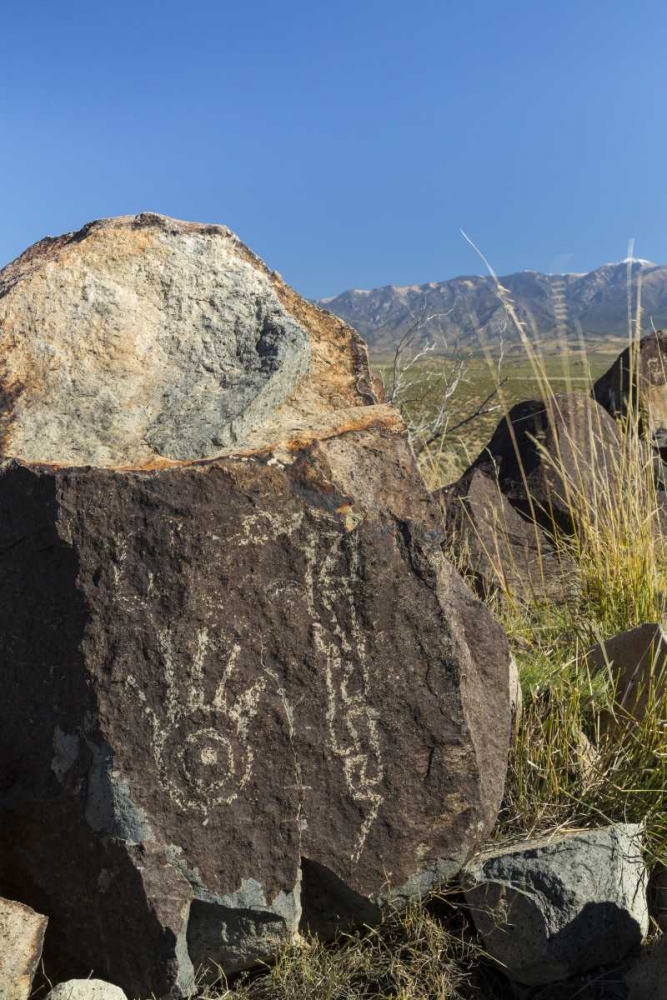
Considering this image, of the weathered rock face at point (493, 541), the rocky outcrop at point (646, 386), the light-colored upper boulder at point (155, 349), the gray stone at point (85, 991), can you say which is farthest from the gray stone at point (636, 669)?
the rocky outcrop at point (646, 386)

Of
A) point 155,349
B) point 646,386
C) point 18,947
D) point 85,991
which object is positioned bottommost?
point 85,991

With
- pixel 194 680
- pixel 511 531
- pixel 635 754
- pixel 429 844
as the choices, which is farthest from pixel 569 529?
pixel 194 680

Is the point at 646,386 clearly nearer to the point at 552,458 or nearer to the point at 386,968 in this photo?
the point at 552,458

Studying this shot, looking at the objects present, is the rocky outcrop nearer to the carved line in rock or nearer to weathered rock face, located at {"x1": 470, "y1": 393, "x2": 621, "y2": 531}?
weathered rock face, located at {"x1": 470, "y1": 393, "x2": 621, "y2": 531}

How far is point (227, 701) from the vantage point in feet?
7.61

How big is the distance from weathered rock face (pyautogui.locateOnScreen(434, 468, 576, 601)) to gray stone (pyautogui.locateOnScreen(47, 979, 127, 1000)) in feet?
8.46

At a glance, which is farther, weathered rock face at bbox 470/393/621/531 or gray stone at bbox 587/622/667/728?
weathered rock face at bbox 470/393/621/531

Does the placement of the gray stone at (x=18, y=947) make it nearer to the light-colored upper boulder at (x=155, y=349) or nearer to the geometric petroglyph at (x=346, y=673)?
the geometric petroglyph at (x=346, y=673)

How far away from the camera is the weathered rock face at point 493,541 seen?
14.9 ft

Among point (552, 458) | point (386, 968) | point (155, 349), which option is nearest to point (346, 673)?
point (386, 968)

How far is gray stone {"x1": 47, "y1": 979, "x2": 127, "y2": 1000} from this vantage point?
2154 millimetres

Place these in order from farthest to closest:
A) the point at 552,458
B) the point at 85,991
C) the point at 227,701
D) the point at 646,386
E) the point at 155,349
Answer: the point at 646,386 → the point at 552,458 → the point at 155,349 → the point at 227,701 → the point at 85,991

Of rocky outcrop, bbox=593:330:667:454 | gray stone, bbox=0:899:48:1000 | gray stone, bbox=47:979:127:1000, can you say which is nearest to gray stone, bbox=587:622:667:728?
gray stone, bbox=47:979:127:1000

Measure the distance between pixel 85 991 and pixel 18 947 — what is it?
0.19 m
